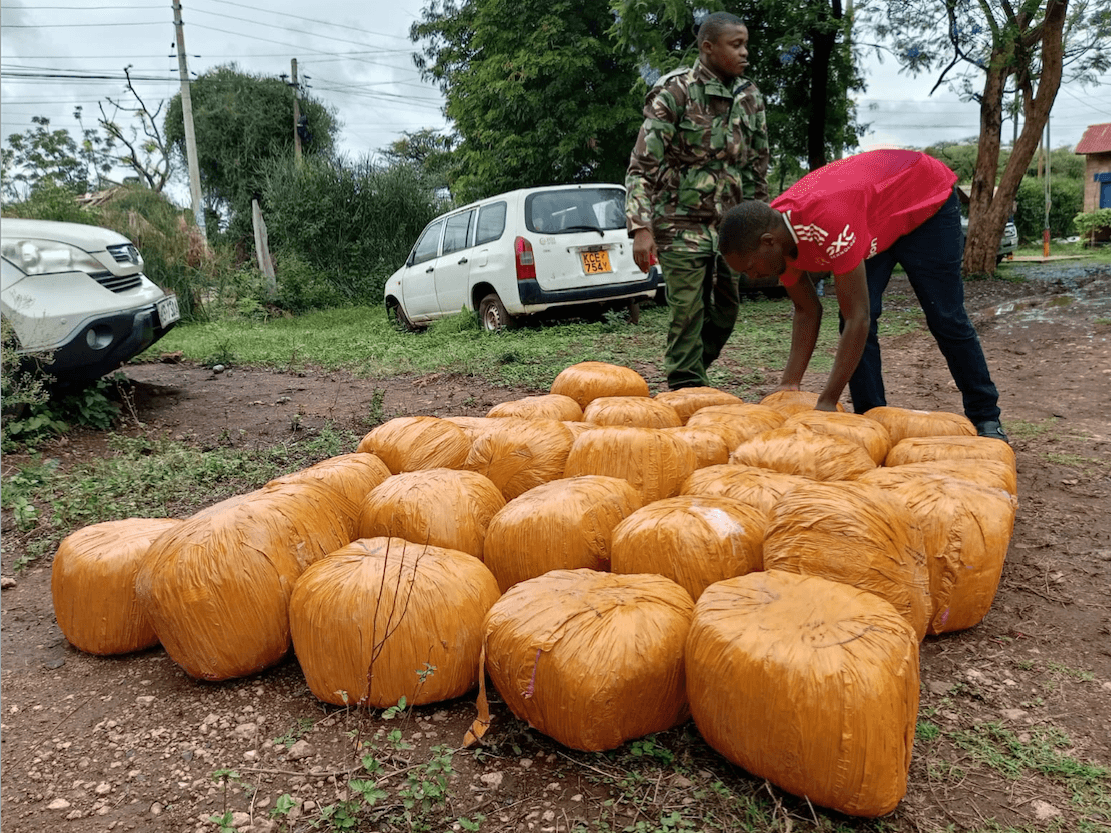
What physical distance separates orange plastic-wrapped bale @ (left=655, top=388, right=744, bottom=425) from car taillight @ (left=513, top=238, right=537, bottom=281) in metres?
5.01

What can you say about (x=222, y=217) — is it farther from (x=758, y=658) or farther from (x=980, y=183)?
(x=758, y=658)

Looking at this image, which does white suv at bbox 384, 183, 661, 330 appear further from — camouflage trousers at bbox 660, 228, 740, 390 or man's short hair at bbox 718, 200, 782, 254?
man's short hair at bbox 718, 200, 782, 254

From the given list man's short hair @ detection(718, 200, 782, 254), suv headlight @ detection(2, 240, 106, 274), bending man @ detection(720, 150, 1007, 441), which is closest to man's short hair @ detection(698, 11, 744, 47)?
bending man @ detection(720, 150, 1007, 441)

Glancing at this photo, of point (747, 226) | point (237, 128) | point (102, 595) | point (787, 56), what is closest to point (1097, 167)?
point (787, 56)

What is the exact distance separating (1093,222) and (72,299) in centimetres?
3593

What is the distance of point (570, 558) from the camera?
2.39m

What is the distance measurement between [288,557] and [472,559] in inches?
22.2

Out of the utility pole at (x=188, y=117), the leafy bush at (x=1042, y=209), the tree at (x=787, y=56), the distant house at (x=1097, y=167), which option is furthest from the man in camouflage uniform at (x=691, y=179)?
the distant house at (x=1097, y=167)

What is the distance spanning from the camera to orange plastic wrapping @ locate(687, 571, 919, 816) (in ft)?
5.24

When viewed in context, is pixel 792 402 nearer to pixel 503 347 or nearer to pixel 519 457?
pixel 519 457

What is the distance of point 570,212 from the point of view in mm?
8727

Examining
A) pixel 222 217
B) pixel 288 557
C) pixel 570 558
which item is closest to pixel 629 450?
pixel 570 558

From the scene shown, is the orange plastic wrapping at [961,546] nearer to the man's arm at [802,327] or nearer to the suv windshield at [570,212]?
the man's arm at [802,327]

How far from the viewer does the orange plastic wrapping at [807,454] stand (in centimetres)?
274
